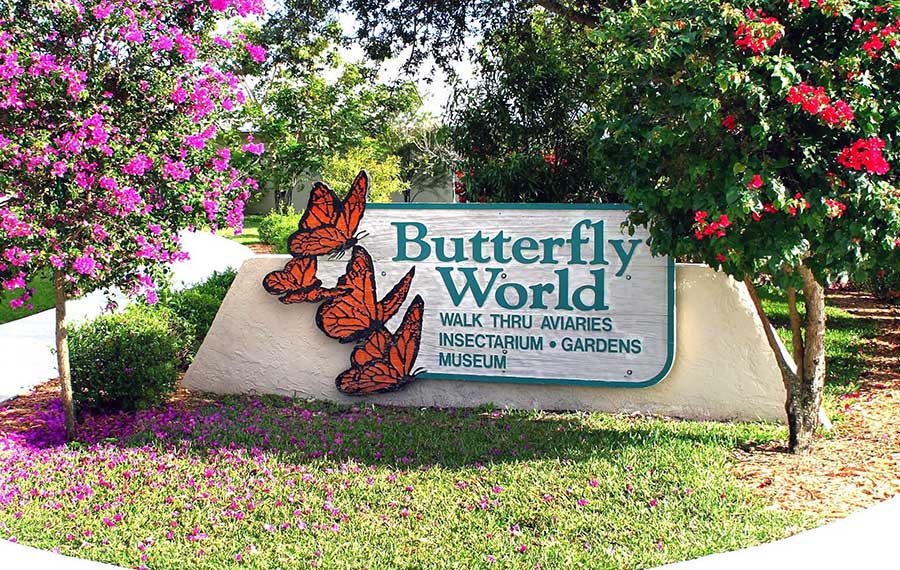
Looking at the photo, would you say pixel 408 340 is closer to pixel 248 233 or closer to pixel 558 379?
pixel 558 379

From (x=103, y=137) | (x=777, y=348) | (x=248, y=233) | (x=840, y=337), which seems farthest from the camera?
(x=248, y=233)

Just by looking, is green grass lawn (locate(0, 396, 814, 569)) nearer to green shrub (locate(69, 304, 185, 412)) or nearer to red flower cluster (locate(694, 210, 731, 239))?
green shrub (locate(69, 304, 185, 412))

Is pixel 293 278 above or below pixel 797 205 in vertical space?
below

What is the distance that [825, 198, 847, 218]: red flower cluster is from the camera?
4.32 metres

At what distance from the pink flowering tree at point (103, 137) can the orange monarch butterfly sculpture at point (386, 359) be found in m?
1.60

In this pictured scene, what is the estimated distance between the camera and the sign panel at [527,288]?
6.09 meters

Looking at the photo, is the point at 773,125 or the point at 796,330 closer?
the point at 773,125

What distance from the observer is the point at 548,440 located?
217 inches

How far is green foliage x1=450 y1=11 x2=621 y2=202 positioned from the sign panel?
152cm

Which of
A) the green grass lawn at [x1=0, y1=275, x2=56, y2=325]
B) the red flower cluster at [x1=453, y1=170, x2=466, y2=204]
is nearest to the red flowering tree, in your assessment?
the red flower cluster at [x1=453, y1=170, x2=466, y2=204]

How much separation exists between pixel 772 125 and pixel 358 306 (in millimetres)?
3361

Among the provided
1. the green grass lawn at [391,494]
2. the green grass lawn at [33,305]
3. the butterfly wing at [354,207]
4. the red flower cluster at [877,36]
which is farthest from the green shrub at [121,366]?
the green grass lawn at [33,305]

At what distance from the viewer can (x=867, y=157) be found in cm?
428

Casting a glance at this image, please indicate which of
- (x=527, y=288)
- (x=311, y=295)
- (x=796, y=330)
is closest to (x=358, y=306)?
(x=311, y=295)
